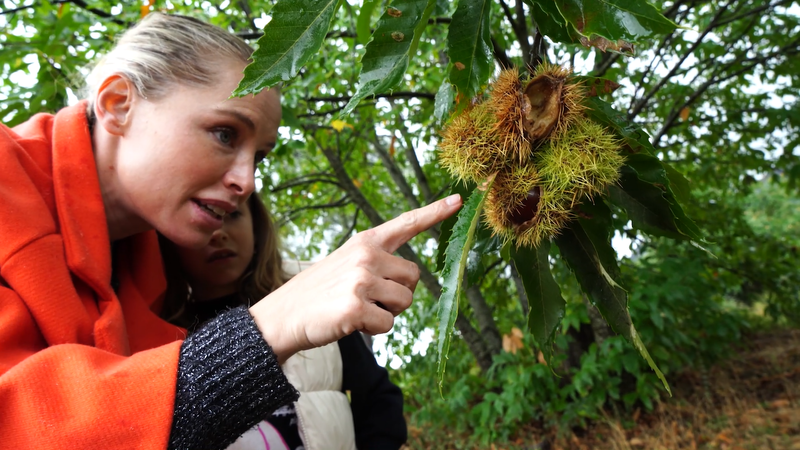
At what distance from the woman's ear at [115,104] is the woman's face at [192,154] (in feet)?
0.11

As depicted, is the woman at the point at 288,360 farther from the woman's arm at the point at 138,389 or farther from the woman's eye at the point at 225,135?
the woman's arm at the point at 138,389

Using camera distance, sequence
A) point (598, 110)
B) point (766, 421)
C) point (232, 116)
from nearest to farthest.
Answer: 1. point (598, 110)
2. point (232, 116)
3. point (766, 421)

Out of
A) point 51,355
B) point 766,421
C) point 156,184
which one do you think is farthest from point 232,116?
point 766,421

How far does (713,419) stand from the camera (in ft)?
13.8

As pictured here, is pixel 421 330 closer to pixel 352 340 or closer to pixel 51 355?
pixel 352 340

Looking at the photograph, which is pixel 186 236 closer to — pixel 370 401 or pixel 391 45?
pixel 391 45

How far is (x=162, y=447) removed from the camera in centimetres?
101

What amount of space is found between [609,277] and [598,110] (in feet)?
1.10

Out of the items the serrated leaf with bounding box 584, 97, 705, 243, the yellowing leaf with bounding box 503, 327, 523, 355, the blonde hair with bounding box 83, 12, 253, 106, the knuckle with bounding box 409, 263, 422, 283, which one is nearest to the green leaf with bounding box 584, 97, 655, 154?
the serrated leaf with bounding box 584, 97, 705, 243

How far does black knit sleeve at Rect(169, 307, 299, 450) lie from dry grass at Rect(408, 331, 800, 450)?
3.52 metres

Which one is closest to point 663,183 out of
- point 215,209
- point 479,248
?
point 479,248

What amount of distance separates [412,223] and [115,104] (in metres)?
1.06

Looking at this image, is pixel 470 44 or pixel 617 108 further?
pixel 617 108

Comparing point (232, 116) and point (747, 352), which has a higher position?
point (232, 116)
